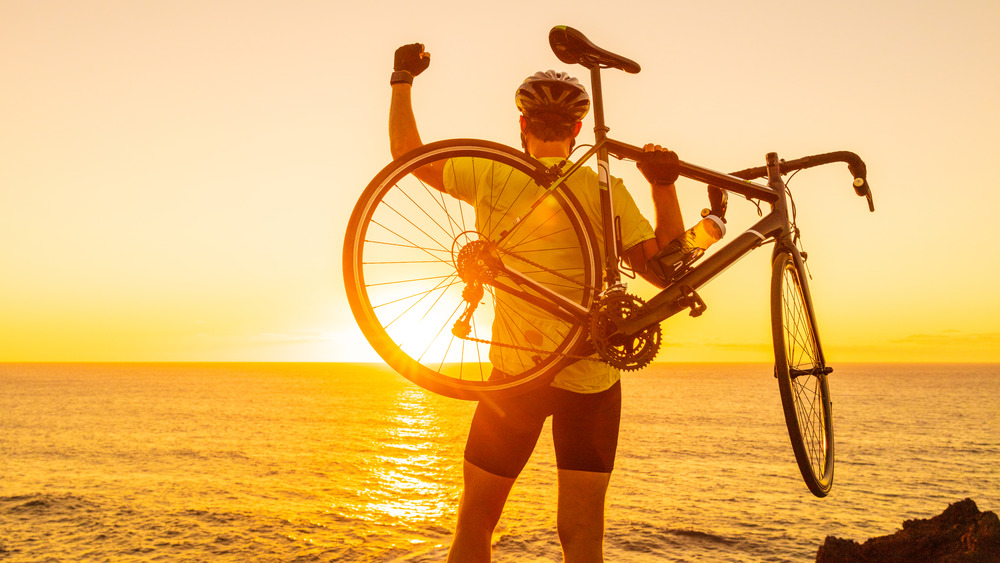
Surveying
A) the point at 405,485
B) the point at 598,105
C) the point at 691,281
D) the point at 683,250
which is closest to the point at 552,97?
the point at 598,105

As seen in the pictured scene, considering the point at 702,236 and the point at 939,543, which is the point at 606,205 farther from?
the point at 939,543

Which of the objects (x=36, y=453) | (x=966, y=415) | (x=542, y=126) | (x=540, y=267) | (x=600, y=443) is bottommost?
(x=36, y=453)

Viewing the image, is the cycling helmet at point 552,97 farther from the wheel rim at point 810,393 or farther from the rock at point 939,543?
the rock at point 939,543

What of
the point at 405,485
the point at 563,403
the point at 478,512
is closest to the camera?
the point at 478,512

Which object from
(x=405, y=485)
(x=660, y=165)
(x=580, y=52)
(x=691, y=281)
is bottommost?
(x=405, y=485)

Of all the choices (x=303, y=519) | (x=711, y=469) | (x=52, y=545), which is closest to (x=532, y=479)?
(x=711, y=469)

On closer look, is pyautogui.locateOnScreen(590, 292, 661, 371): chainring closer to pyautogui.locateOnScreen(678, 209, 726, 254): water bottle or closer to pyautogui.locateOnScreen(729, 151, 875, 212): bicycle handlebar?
pyautogui.locateOnScreen(678, 209, 726, 254): water bottle

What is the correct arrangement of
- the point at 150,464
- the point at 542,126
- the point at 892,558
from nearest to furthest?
the point at 542,126 → the point at 892,558 → the point at 150,464

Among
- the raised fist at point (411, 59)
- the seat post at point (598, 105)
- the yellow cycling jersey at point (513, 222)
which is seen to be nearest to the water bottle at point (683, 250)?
the yellow cycling jersey at point (513, 222)

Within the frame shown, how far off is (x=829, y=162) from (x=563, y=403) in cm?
225

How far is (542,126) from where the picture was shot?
2959 mm

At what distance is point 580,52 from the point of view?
293 centimetres

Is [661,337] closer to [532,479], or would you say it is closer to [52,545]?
[52,545]

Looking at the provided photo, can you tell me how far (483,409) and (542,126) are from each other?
1382mm
